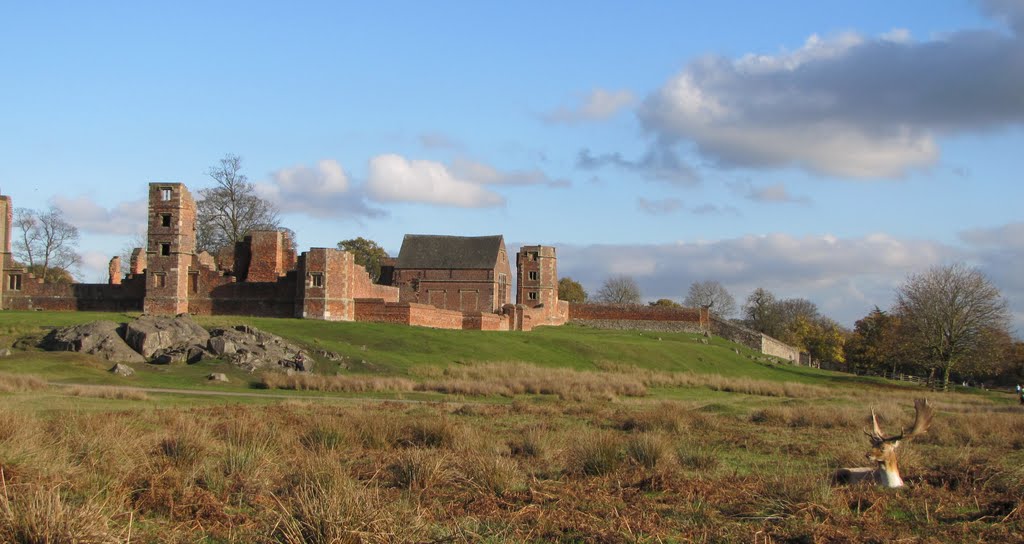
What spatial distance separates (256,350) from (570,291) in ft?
301

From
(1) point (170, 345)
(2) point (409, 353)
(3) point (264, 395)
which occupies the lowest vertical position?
(3) point (264, 395)

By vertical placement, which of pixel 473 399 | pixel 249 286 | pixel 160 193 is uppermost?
pixel 160 193

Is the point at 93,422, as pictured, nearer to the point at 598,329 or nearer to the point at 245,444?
the point at 245,444

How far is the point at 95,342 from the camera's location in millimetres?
34844

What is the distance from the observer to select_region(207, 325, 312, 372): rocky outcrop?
35250mm

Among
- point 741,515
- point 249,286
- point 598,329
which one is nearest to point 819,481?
point 741,515

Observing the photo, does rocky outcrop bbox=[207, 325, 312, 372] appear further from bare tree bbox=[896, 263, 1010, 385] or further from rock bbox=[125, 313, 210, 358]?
bare tree bbox=[896, 263, 1010, 385]

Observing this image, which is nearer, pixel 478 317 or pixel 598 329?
pixel 478 317

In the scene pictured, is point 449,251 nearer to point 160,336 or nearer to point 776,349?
point 776,349

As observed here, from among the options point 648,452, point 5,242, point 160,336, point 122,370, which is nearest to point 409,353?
point 160,336

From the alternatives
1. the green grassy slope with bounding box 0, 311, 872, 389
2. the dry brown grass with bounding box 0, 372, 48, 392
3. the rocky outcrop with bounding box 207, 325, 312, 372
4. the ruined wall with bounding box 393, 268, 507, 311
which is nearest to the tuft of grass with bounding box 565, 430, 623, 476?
the dry brown grass with bounding box 0, 372, 48, 392

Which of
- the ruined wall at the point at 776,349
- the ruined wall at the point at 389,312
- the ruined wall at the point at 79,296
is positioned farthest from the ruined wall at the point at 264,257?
the ruined wall at the point at 776,349

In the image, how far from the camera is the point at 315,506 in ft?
26.9

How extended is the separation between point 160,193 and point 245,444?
152ft
